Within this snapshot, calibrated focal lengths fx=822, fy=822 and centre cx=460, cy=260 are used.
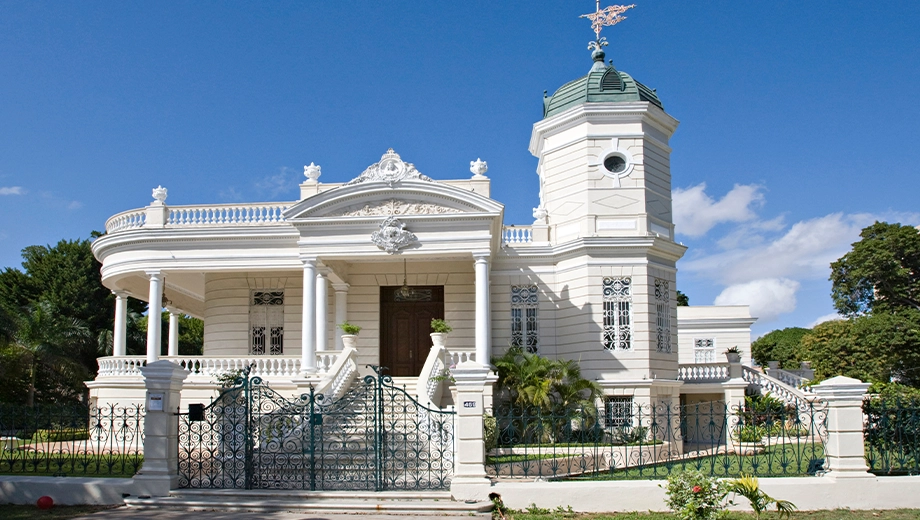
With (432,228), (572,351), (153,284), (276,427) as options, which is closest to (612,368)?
(572,351)

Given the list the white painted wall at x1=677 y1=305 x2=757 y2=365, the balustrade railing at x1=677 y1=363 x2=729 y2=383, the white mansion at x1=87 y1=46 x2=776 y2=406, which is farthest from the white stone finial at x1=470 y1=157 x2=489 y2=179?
the white painted wall at x1=677 y1=305 x2=757 y2=365

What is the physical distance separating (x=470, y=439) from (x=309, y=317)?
930cm

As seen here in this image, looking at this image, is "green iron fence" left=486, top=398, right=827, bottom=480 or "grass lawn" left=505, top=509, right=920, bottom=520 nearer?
"grass lawn" left=505, top=509, right=920, bottom=520

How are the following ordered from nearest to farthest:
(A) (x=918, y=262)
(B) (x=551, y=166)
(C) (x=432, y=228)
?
(C) (x=432, y=228) < (B) (x=551, y=166) < (A) (x=918, y=262)

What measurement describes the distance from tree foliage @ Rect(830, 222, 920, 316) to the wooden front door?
77.6 feet

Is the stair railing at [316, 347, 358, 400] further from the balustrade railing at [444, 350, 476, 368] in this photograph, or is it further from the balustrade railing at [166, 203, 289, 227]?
the balustrade railing at [166, 203, 289, 227]

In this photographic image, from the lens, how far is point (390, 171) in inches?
805

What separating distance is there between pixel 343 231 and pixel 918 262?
2864 centimetres

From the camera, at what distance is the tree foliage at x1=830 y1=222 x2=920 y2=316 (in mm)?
36594

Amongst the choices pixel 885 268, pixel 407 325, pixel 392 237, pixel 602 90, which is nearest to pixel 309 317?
pixel 392 237

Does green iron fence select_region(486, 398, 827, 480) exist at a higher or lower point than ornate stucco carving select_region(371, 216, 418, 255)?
lower

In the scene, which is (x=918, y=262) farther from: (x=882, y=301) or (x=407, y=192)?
(x=407, y=192)

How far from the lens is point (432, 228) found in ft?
66.3

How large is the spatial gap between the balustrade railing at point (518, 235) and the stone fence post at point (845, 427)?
12.1 m
